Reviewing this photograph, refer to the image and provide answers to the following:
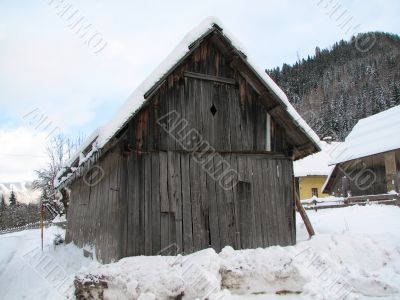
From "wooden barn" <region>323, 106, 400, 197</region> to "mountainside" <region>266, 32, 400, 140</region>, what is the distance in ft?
112

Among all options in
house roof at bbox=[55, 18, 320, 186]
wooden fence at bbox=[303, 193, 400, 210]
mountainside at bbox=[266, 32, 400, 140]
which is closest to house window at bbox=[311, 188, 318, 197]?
wooden fence at bbox=[303, 193, 400, 210]

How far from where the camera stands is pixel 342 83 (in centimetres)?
8862

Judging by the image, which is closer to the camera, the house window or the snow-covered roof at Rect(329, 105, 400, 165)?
the snow-covered roof at Rect(329, 105, 400, 165)

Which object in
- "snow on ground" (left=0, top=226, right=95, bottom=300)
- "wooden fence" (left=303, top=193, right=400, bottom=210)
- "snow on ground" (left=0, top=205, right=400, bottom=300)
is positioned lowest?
"snow on ground" (left=0, top=226, right=95, bottom=300)

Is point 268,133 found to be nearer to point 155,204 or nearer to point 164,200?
point 164,200

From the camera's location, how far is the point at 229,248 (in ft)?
25.8

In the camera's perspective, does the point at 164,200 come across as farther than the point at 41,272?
No

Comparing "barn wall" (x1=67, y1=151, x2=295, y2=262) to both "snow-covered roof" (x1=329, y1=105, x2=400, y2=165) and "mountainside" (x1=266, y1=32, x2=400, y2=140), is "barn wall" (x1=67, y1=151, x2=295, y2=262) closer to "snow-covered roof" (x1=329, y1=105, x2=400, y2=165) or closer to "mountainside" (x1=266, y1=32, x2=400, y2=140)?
"snow-covered roof" (x1=329, y1=105, x2=400, y2=165)

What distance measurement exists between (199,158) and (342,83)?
89686 mm

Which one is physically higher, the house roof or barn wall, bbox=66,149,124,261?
the house roof

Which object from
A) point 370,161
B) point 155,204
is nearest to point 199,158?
point 155,204

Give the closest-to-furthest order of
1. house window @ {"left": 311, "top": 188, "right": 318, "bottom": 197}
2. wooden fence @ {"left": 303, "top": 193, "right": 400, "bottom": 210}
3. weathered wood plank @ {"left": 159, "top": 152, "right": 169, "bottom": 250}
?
weathered wood plank @ {"left": 159, "top": 152, "right": 169, "bottom": 250} → wooden fence @ {"left": 303, "top": 193, "right": 400, "bottom": 210} → house window @ {"left": 311, "top": 188, "right": 318, "bottom": 197}

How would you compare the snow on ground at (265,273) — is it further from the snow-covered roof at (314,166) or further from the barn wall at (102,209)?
the snow-covered roof at (314,166)

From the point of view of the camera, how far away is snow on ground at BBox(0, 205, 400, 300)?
6.69m
